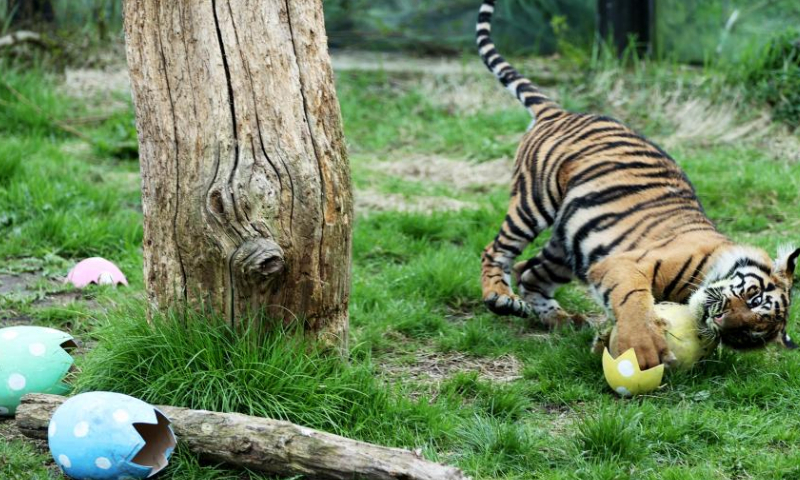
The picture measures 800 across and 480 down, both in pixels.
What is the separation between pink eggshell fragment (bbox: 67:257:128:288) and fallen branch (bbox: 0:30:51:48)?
484cm

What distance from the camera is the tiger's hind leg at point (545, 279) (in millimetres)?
5567

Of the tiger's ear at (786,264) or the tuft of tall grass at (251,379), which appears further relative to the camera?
the tiger's ear at (786,264)

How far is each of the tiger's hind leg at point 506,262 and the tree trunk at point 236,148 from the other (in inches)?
67.7

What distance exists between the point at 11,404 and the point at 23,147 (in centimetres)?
425

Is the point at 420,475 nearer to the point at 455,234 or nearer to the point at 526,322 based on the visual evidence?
the point at 526,322

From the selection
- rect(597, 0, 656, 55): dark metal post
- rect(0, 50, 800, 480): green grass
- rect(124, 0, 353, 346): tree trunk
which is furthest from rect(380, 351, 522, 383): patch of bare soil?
rect(597, 0, 656, 55): dark metal post

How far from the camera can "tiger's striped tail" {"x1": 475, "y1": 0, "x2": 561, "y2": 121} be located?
6.11m

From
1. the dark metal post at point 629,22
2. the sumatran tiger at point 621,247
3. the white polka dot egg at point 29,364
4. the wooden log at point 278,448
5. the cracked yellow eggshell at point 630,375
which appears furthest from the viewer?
→ the dark metal post at point 629,22

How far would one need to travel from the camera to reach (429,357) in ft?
16.3

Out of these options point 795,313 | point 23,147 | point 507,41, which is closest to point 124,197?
point 23,147

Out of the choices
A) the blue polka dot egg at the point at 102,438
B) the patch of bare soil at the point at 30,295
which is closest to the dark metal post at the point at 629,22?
the patch of bare soil at the point at 30,295

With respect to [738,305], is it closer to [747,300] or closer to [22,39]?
[747,300]

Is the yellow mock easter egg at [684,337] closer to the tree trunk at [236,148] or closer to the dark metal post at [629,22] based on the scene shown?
the tree trunk at [236,148]

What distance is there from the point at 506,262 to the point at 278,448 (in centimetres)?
252
